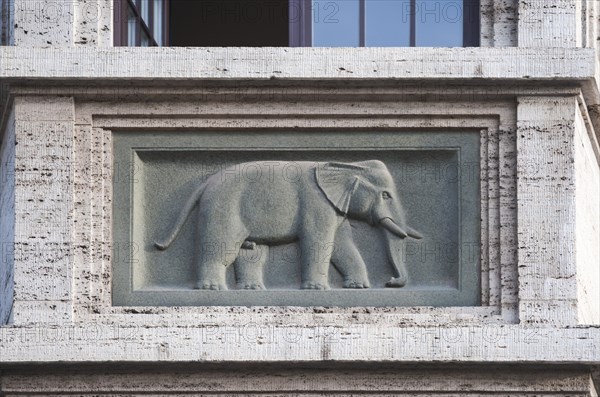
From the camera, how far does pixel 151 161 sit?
1441 centimetres

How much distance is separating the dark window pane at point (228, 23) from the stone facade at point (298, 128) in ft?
16.5

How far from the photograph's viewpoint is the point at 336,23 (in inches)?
584

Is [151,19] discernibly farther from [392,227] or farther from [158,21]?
[392,227]

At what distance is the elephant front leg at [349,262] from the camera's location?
14133 millimetres

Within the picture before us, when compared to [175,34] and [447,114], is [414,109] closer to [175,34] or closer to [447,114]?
[447,114]

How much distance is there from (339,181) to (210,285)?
1.11 meters

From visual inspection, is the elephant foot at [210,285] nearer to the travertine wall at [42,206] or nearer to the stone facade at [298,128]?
the stone facade at [298,128]

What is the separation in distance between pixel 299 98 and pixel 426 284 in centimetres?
148

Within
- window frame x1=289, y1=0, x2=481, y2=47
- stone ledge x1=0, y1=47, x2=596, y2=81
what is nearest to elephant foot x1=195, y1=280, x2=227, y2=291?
stone ledge x1=0, y1=47, x2=596, y2=81

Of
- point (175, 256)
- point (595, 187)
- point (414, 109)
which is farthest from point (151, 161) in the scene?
point (595, 187)

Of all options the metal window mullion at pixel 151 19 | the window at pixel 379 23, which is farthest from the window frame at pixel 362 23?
the metal window mullion at pixel 151 19

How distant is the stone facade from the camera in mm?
13781

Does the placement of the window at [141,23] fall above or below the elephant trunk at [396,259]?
above

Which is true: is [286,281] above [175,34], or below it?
below
